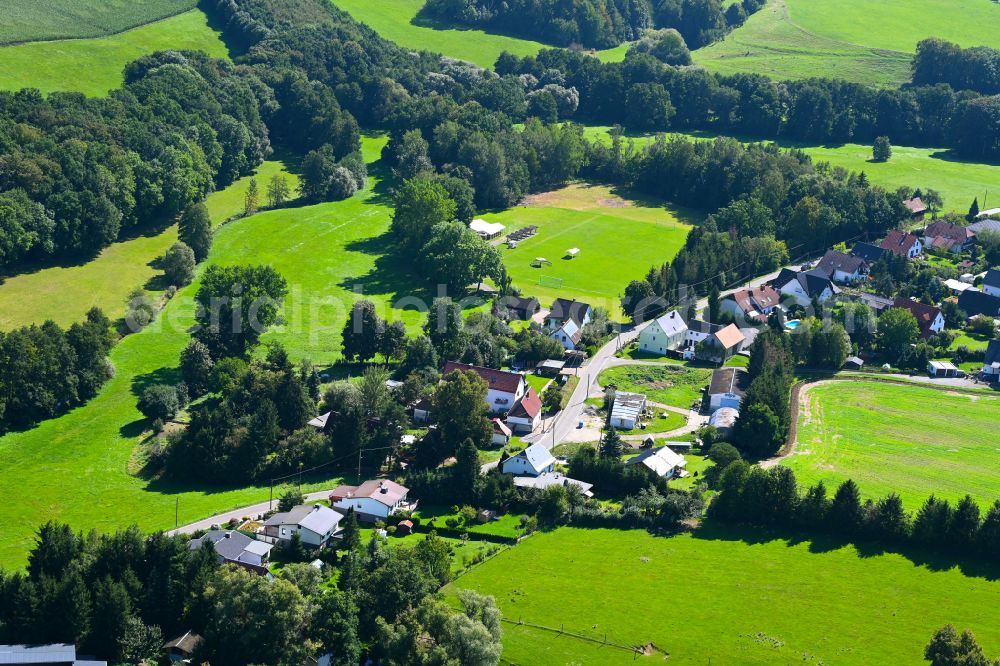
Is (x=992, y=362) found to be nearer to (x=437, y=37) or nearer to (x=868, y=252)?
(x=868, y=252)

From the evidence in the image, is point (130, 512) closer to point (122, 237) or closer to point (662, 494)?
point (662, 494)

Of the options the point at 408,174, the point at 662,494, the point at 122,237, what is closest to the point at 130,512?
the point at 662,494

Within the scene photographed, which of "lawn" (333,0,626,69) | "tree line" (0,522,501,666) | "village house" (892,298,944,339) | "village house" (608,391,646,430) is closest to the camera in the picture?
"tree line" (0,522,501,666)

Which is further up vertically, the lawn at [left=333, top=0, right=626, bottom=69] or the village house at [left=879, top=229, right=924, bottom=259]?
the lawn at [left=333, top=0, right=626, bottom=69]

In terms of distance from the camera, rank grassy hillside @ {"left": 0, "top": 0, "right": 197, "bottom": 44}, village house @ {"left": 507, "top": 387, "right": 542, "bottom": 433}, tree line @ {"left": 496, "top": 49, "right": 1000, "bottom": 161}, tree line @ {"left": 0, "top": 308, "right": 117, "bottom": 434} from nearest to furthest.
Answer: tree line @ {"left": 0, "top": 308, "right": 117, "bottom": 434} → village house @ {"left": 507, "top": 387, "right": 542, "bottom": 433} → grassy hillside @ {"left": 0, "top": 0, "right": 197, "bottom": 44} → tree line @ {"left": 496, "top": 49, "right": 1000, "bottom": 161}

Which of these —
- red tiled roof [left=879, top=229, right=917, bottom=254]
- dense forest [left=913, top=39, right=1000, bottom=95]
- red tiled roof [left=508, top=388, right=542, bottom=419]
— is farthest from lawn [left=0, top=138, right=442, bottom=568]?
dense forest [left=913, top=39, right=1000, bottom=95]

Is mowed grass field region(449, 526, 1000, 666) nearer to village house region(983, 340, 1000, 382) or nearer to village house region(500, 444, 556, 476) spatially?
village house region(500, 444, 556, 476)

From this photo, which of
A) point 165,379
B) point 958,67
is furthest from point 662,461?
point 958,67
